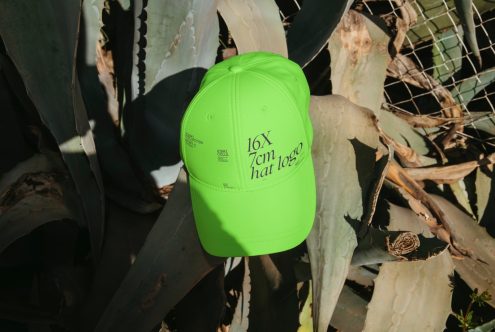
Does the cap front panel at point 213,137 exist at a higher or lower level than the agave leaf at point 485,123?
higher

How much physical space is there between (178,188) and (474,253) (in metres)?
0.64

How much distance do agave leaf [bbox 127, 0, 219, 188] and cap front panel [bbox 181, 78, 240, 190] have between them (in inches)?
5.4

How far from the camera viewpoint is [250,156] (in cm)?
79

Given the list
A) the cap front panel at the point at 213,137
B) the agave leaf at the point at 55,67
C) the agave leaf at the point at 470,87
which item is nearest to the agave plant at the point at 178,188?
the agave leaf at the point at 55,67

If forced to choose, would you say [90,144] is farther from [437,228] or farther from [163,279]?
[437,228]

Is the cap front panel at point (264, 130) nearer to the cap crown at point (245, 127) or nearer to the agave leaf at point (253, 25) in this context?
the cap crown at point (245, 127)

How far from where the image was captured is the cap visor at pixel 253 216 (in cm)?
84

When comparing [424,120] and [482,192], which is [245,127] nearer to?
[424,120]

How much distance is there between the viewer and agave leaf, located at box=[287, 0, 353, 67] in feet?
3.19

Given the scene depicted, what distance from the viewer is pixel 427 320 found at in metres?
1.00

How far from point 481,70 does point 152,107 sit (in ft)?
2.75

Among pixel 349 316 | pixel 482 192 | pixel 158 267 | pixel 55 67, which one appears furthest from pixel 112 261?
pixel 482 192

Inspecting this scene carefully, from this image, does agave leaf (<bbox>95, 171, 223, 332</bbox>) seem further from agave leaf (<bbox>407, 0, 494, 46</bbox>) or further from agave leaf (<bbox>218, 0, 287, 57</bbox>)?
agave leaf (<bbox>407, 0, 494, 46</bbox>)

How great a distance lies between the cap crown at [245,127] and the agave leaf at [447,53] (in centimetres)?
65
